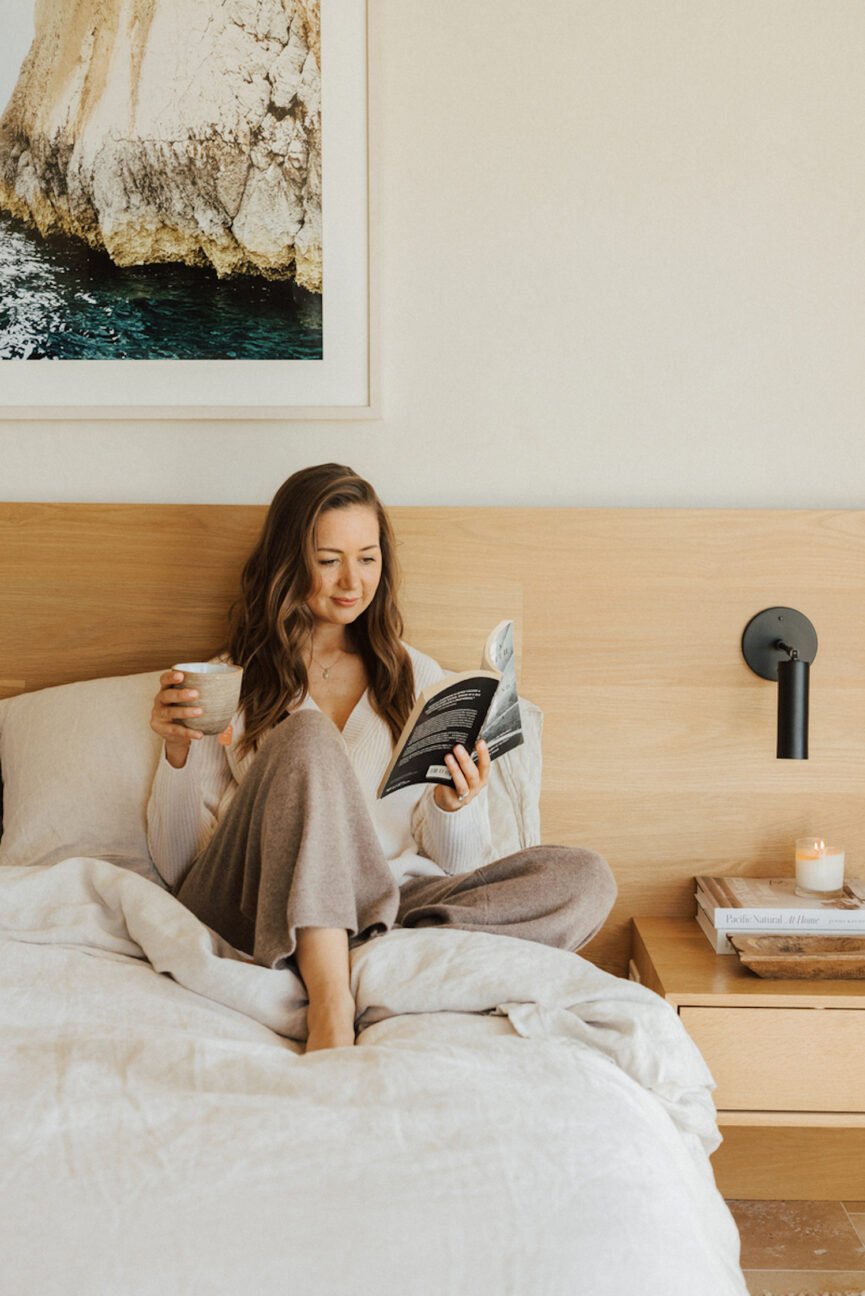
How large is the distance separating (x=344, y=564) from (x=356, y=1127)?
1.05m

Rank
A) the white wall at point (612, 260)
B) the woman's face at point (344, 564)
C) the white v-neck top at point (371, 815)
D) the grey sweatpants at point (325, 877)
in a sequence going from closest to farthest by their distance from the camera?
the grey sweatpants at point (325, 877) < the white v-neck top at point (371, 815) < the woman's face at point (344, 564) < the white wall at point (612, 260)

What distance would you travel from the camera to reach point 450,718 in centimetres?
152

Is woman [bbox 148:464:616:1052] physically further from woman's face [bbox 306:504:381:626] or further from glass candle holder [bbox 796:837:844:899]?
glass candle holder [bbox 796:837:844:899]

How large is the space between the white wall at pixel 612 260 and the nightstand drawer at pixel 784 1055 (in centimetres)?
90

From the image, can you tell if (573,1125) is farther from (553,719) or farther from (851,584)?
(851,584)

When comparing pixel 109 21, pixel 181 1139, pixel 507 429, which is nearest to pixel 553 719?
pixel 507 429

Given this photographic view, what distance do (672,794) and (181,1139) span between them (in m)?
1.28

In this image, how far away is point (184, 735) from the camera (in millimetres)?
1646

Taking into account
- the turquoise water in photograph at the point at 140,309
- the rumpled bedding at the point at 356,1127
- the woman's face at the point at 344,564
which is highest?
the turquoise water in photograph at the point at 140,309

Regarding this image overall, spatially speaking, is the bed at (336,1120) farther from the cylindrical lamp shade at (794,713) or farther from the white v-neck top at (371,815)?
the cylindrical lamp shade at (794,713)

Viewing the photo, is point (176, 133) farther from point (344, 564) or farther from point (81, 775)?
point (81, 775)

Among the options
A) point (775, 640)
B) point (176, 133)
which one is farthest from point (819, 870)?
point (176, 133)

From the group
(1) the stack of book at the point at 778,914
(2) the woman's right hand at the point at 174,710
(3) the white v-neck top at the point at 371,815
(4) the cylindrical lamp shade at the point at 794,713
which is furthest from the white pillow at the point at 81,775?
(4) the cylindrical lamp shade at the point at 794,713

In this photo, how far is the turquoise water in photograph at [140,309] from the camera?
2.07m
